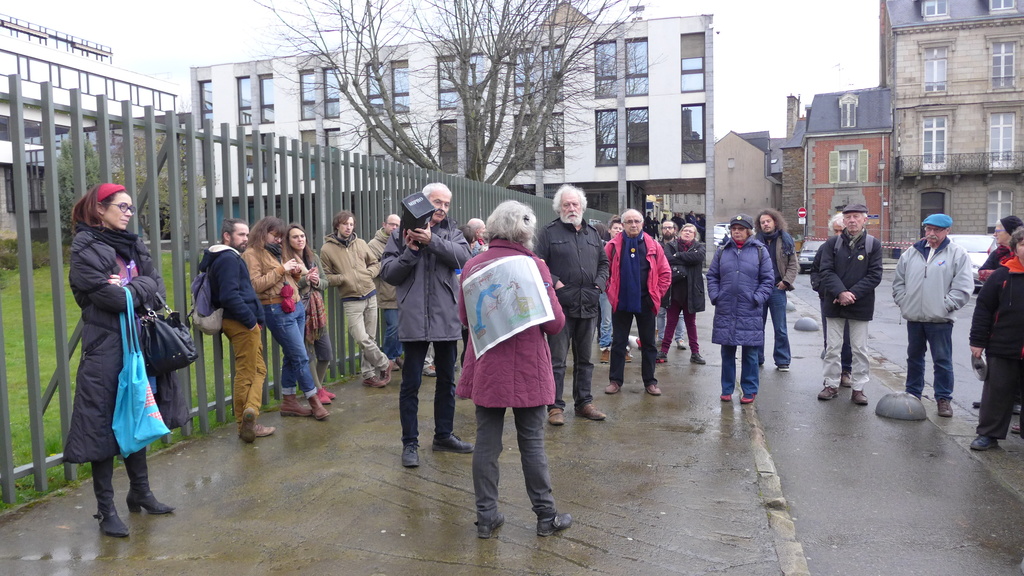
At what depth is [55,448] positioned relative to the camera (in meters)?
5.53

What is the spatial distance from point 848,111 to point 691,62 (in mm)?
20237

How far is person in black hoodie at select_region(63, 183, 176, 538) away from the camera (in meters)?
4.04

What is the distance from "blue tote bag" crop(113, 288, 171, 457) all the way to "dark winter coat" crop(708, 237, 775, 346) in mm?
4857

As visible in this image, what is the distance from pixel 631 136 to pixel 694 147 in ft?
8.94

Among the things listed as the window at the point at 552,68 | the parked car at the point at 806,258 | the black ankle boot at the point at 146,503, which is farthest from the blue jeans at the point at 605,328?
the parked car at the point at 806,258

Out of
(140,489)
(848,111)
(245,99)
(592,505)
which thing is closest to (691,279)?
(592,505)

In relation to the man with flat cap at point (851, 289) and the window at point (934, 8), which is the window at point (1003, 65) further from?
the man with flat cap at point (851, 289)

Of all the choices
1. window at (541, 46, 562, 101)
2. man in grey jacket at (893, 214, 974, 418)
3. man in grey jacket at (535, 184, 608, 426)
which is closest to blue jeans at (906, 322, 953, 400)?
man in grey jacket at (893, 214, 974, 418)

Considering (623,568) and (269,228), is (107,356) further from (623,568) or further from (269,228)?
(623,568)

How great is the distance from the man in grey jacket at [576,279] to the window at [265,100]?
32798 mm

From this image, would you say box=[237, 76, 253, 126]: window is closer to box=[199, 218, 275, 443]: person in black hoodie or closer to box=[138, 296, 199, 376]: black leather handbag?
box=[199, 218, 275, 443]: person in black hoodie

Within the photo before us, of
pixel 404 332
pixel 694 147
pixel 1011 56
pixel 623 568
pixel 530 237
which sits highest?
pixel 1011 56

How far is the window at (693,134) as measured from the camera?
32.7 meters

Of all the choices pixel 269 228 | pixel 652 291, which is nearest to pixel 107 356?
pixel 269 228
